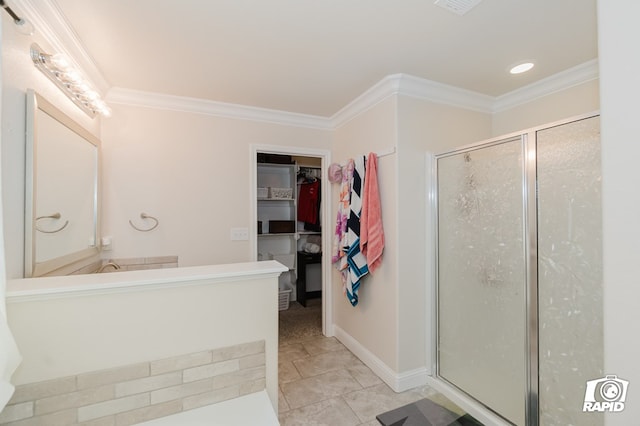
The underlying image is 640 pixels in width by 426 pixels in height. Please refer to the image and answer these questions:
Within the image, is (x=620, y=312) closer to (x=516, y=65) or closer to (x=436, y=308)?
(x=436, y=308)

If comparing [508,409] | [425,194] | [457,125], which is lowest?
[508,409]

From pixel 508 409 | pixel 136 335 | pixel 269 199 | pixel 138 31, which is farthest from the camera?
pixel 269 199

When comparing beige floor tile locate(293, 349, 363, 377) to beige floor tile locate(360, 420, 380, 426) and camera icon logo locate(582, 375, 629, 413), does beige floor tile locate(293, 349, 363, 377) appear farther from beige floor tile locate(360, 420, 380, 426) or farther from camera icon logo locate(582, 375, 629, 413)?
camera icon logo locate(582, 375, 629, 413)

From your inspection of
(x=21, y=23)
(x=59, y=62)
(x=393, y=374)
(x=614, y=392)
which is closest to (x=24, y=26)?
(x=21, y=23)

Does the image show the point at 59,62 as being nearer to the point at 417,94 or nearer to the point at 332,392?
the point at 417,94

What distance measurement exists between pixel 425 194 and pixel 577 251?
100 centimetres

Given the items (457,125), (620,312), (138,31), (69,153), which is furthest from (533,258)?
(69,153)

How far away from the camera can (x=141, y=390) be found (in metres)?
1.14

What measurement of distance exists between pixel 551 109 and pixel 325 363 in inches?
112

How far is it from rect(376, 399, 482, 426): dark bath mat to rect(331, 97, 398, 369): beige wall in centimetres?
31

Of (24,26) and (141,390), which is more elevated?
(24,26)

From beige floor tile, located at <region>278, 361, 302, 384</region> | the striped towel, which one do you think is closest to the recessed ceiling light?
the striped towel

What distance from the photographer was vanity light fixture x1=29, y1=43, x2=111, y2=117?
1.34m

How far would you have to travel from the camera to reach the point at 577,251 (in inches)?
55.3
